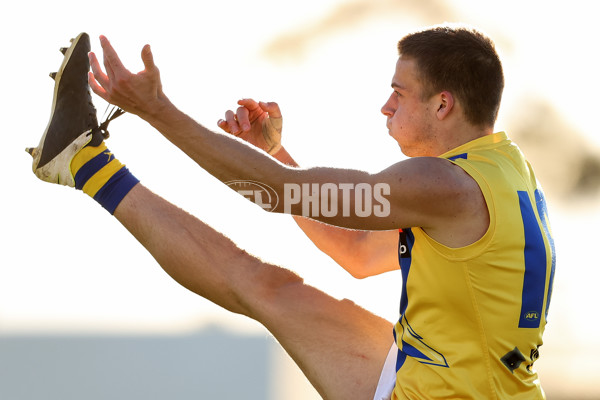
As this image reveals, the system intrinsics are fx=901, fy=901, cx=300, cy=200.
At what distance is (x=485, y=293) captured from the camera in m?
2.79

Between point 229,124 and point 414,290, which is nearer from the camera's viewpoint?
point 414,290

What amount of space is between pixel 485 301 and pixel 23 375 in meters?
6.27

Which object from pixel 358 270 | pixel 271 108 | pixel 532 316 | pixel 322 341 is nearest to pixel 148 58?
pixel 271 108

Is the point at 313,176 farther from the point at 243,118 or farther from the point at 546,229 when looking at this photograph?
the point at 243,118

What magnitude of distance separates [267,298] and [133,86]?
99 centimetres

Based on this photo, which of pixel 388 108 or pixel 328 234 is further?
pixel 328 234

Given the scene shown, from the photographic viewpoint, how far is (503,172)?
2814 millimetres

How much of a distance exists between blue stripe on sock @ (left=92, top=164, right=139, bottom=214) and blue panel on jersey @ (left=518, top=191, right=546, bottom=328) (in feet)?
4.72

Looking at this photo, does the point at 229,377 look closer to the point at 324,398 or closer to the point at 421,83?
the point at 324,398

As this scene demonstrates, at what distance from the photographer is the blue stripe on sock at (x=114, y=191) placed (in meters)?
3.33

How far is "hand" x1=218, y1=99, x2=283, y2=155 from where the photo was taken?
3570 millimetres

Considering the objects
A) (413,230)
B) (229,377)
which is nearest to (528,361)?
(413,230)

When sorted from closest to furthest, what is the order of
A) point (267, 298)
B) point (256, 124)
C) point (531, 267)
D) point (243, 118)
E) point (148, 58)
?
point (148, 58) → point (531, 267) → point (267, 298) → point (243, 118) → point (256, 124)

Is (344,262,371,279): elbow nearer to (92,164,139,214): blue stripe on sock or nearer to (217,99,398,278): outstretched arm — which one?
(217,99,398,278): outstretched arm
